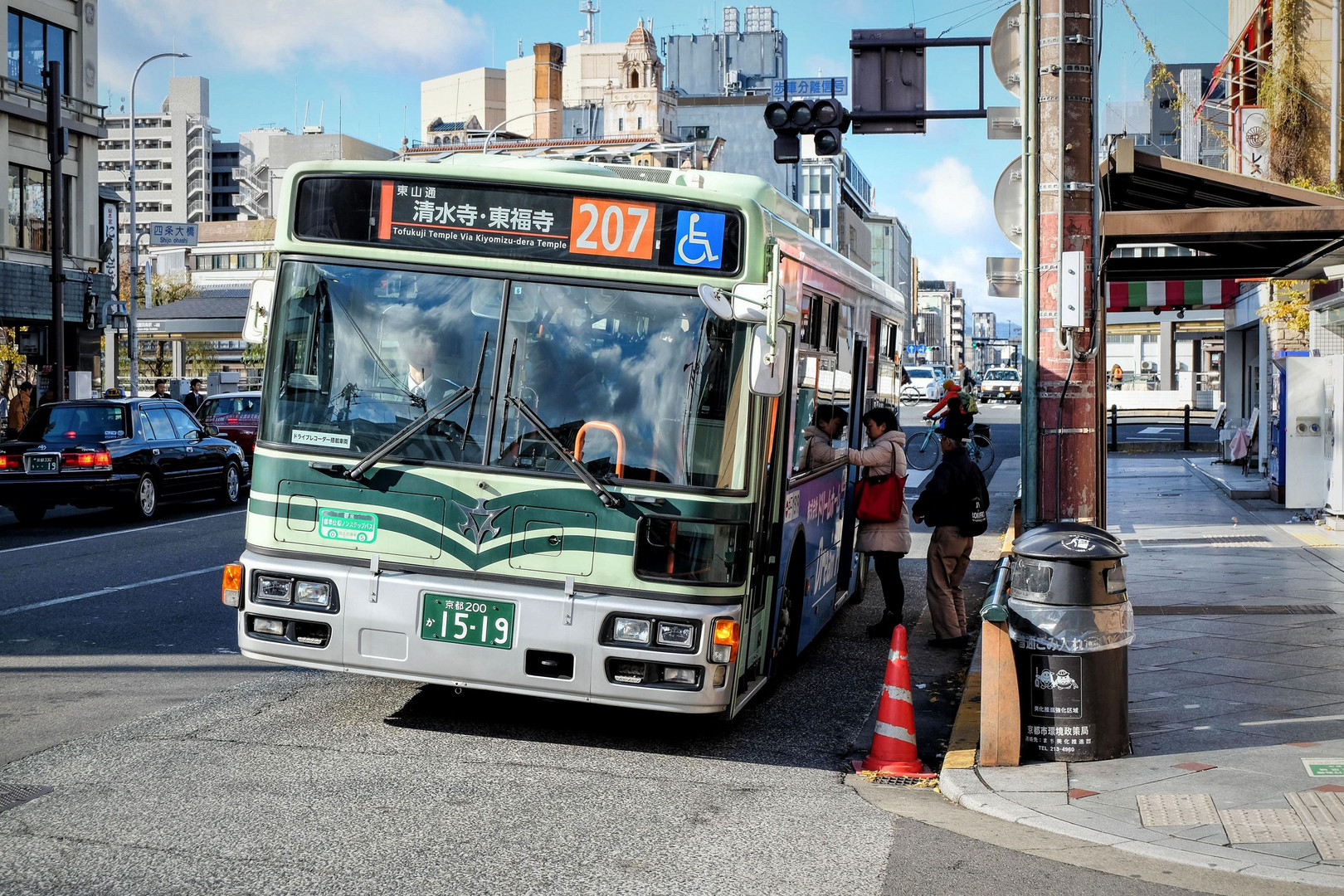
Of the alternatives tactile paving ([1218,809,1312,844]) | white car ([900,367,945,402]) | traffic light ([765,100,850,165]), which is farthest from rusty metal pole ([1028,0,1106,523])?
white car ([900,367,945,402])

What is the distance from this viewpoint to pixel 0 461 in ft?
57.1

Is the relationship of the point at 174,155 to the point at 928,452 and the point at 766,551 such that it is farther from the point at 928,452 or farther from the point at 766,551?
the point at 766,551

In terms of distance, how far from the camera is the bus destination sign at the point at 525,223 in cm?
684

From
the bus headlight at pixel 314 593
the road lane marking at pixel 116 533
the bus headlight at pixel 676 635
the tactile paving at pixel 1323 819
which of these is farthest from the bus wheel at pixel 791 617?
the road lane marking at pixel 116 533

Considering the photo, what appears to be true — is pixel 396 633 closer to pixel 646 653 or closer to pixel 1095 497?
pixel 646 653

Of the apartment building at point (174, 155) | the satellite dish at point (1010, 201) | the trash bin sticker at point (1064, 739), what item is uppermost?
the apartment building at point (174, 155)

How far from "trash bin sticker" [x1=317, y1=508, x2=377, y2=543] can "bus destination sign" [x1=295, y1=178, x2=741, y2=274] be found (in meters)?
1.39

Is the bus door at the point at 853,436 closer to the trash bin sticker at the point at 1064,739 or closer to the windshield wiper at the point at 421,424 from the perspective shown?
the trash bin sticker at the point at 1064,739

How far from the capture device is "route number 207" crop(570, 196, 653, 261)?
6844 millimetres

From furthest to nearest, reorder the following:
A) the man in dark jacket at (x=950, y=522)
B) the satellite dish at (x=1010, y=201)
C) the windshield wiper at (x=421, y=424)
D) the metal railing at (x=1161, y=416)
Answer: the metal railing at (x=1161, y=416) → the man in dark jacket at (x=950, y=522) → the satellite dish at (x=1010, y=201) → the windshield wiper at (x=421, y=424)

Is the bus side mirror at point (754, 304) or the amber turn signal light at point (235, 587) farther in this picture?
the amber turn signal light at point (235, 587)

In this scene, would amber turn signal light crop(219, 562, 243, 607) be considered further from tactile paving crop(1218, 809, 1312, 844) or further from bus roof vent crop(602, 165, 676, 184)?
tactile paving crop(1218, 809, 1312, 844)

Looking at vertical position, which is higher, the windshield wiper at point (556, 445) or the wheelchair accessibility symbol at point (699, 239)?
the wheelchair accessibility symbol at point (699, 239)

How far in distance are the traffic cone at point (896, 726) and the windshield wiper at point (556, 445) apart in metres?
1.63
